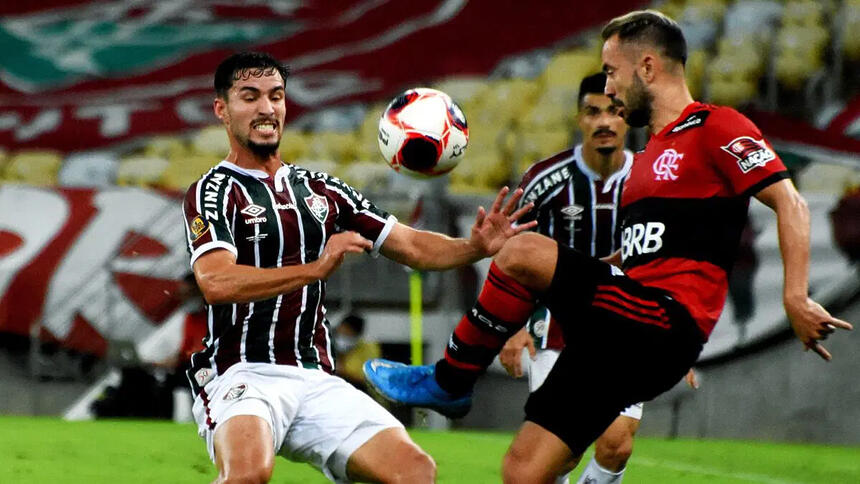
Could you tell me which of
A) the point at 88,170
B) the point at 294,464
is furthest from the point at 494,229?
the point at 88,170

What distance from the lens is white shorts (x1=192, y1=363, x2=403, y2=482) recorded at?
4.48 meters

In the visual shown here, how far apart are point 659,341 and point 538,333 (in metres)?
2.01

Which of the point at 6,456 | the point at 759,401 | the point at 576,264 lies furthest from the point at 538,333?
the point at 759,401

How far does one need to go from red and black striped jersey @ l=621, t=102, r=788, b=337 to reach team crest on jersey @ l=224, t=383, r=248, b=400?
4.59 ft

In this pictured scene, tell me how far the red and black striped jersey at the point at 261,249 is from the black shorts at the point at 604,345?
40.8 inches

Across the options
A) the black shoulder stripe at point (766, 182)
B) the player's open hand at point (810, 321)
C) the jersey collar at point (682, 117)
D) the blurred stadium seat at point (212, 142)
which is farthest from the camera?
the blurred stadium seat at point (212, 142)

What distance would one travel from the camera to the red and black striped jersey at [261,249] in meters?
4.70

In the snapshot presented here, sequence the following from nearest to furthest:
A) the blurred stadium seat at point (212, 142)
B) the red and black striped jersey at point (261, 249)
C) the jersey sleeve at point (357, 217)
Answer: the red and black striped jersey at point (261, 249) < the jersey sleeve at point (357, 217) < the blurred stadium seat at point (212, 142)

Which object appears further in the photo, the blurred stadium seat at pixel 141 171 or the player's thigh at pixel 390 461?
the blurred stadium seat at pixel 141 171

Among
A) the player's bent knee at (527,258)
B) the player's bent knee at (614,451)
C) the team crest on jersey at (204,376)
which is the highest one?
the player's bent knee at (527,258)

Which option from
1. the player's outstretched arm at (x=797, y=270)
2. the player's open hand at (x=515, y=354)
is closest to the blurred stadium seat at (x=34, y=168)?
the player's open hand at (x=515, y=354)

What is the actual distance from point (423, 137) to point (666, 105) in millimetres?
1035

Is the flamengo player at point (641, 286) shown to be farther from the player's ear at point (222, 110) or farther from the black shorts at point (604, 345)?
the player's ear at point (222, 110)

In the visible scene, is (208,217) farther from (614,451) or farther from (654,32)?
(614,451)
